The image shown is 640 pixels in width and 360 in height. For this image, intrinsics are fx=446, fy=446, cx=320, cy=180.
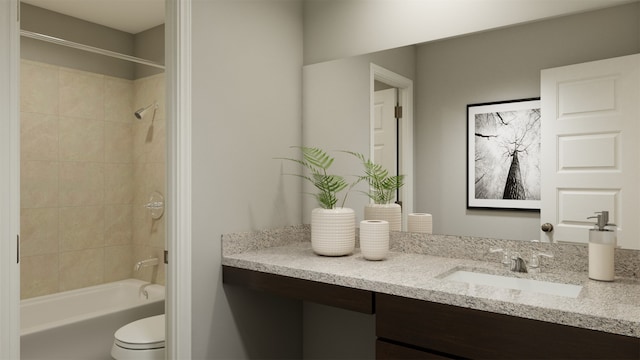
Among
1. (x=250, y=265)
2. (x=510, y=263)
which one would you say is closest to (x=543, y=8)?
(x=510, y=263)

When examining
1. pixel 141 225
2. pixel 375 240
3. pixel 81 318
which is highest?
pixel 375 240

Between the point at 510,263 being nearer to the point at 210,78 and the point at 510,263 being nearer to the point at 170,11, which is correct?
the point at 210,78

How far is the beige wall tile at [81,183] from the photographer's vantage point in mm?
3178

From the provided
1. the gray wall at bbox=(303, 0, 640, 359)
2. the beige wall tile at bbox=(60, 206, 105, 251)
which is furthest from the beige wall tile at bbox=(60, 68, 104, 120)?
the gray wall at bbox=(303, 0, 640, 359)

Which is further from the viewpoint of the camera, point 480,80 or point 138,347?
point 138,347

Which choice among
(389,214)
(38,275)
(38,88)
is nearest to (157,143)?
(38,88)

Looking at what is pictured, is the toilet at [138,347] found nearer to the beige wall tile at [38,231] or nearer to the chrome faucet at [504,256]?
the beige wall tile at [38,231]

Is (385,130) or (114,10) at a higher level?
(114,10)

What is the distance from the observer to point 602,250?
1.48 metres

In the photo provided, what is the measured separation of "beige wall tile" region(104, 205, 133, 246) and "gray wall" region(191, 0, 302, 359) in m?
1.82

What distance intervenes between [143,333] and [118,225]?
153 cm

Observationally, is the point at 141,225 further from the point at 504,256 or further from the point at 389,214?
the point at 504,256

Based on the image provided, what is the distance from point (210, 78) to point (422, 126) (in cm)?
94

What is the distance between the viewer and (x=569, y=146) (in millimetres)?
1620
